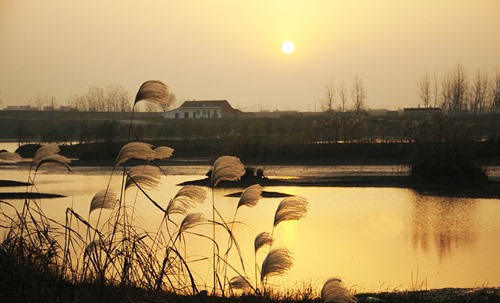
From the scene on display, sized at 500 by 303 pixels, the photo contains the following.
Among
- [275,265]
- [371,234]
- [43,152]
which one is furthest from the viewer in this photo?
[371,234]

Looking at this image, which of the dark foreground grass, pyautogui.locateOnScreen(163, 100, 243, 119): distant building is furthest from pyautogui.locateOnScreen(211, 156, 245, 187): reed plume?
pyautogui.locateOnScreen(163, 100, 243, 119): distant building

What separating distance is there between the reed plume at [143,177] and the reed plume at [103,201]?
1.34ft

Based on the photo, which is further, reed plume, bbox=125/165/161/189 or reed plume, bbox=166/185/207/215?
reed plume, bbox=125/165/161/189

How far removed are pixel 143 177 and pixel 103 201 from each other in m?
0.53

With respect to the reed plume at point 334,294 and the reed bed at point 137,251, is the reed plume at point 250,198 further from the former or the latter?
the reed plume at point 334,294

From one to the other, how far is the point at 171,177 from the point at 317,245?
1789 cm

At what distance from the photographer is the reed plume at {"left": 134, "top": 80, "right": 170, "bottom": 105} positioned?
628 centimetres

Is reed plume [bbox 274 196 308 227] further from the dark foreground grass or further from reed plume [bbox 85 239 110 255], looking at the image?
reed plume [bbox 85 239 110 255]

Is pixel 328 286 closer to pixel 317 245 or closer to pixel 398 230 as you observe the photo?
pixel 317 245

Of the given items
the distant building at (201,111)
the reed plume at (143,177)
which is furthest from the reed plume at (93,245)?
the distant building at (201,111)

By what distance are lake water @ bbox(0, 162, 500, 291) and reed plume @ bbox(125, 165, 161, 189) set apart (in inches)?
150

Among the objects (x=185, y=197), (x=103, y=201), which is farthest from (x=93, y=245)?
(x=185, y=197)

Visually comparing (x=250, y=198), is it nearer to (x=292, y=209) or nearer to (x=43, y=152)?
(x=292, y=209)

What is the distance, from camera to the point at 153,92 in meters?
6.29
